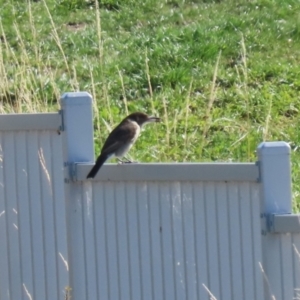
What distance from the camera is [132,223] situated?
13.2 feet

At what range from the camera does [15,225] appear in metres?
4.37

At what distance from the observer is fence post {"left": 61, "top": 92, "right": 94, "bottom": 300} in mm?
4145

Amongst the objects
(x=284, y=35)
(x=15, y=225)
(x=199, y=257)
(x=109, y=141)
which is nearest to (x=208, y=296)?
(x=199, y=257)

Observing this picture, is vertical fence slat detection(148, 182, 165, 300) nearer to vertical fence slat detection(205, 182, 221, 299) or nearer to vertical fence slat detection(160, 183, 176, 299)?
vertical fence slat detection(160, 183, 176, 299)

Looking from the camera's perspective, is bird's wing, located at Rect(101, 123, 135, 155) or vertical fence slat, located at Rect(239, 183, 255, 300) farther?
bird's wing, located at Rect(101, 123, 135, 155)

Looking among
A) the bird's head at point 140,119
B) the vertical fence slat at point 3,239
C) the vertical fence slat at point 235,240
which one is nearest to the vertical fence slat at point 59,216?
the vertical fence slat at point 3,239

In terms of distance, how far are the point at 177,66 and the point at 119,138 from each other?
3782 mm

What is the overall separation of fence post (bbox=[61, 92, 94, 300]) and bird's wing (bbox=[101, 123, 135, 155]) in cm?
64

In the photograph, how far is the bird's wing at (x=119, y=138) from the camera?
16.3ft

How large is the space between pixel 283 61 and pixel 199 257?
5365 mm

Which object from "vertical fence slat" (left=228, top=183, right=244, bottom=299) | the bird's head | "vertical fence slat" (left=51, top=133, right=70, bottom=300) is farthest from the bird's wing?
"vertical fence slat" (left=228, top=183, right=244, bottom=299)

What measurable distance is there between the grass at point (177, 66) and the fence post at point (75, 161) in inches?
83.0

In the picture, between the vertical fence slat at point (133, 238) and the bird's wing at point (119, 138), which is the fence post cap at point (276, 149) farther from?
the bird's wing at point (119, 138)

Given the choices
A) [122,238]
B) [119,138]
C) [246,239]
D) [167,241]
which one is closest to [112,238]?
[122,238]
